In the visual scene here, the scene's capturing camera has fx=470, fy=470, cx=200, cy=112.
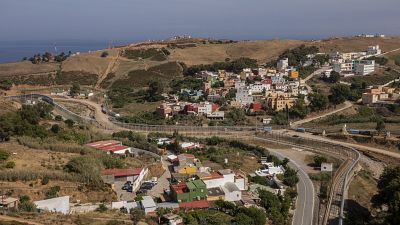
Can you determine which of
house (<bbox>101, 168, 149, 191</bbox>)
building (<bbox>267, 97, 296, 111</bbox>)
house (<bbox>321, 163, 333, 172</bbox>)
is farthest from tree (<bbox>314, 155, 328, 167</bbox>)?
building (<bbox>267, 97, 296, 111</bbox>)

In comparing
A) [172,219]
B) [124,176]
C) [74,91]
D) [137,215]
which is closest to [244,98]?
[74,91]

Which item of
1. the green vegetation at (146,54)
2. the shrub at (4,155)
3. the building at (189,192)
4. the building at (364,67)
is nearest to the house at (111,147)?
the shrub at (4,155)

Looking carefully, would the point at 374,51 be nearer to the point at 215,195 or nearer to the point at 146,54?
the point at 146,54

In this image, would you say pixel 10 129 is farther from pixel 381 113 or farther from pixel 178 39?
pixel 178 39

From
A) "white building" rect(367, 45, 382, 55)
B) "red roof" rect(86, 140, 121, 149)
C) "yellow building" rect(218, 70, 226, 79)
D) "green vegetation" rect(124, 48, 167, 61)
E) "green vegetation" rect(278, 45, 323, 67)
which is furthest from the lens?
"green vegetation" rect(124, 48, 167, 61)

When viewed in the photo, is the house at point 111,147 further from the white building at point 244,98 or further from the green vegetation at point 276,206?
the white building at point 244,98

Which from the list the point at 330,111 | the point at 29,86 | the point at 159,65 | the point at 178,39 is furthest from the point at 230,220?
the point at 178,39

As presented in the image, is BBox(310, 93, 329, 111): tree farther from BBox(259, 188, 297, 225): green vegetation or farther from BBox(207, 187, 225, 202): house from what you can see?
BBox(207, 187, 225, 202): house
